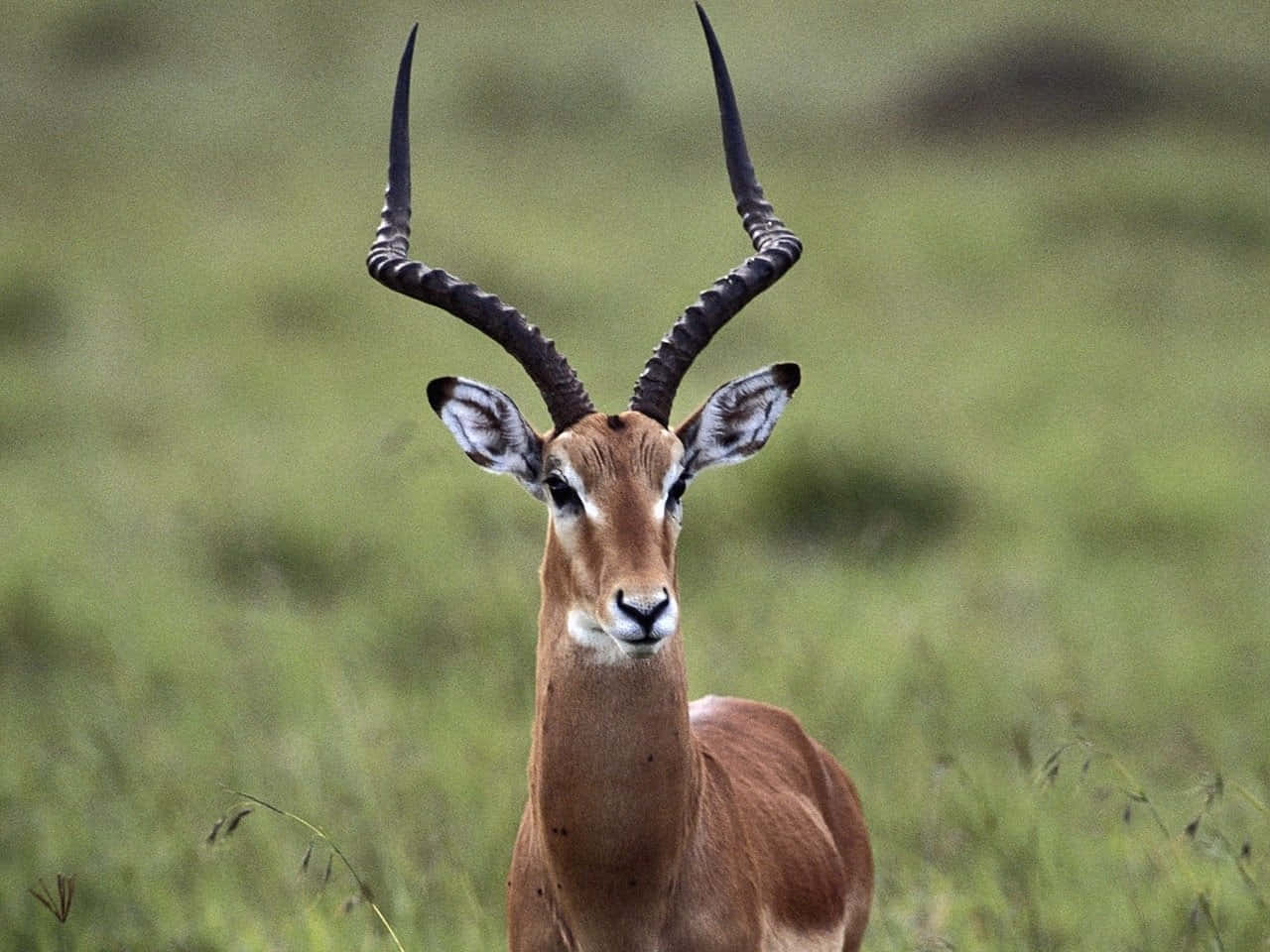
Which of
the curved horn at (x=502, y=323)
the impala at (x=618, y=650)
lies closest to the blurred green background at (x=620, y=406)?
the impala at (x=618, y=650)

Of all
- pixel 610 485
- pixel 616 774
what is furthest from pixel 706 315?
pixel 616 774

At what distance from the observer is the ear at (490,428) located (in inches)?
163

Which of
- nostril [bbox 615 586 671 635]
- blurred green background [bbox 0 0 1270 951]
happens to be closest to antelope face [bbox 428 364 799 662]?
nostril [bbox 615 586 671 635]

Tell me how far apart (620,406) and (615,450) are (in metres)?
7.68

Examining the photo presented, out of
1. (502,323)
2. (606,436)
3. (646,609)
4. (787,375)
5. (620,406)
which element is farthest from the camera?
(620,406)

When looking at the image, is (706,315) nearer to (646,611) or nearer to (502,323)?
A: (502,323)

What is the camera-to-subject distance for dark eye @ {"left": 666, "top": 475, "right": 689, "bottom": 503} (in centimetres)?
405

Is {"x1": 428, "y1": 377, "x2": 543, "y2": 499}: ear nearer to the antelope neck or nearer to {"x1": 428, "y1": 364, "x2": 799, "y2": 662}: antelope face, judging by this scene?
{"x1": 428, "y1": 364, "x2": 799, "y2": 662}: antelope face

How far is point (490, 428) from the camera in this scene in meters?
4.18

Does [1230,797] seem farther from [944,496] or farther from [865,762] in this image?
[944,496]

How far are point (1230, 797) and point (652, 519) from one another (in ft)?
12.2

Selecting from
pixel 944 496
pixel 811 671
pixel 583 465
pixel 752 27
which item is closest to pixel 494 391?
pixel 583 465

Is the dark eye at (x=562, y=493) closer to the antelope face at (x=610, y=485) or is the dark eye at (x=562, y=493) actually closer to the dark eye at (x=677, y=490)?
the antelope face at (x=610, y=485)

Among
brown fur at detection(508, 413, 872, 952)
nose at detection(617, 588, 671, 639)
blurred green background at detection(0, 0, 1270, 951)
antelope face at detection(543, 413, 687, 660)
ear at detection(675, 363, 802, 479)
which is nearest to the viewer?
nose at detection(617, 588, 671, 639)
